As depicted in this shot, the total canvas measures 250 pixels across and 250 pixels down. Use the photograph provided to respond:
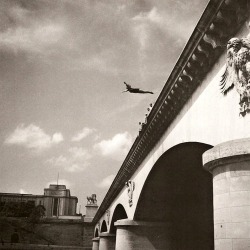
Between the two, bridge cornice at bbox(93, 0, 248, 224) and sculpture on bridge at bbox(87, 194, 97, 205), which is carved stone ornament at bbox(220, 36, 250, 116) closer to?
bridge cornice at bbox(93, 0, 248, 224)

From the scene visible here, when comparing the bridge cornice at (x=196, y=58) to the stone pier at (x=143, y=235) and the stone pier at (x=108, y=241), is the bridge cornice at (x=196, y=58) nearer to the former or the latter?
the stone pier at (x=143, y=235)

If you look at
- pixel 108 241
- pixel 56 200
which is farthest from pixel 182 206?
pixel 56 200

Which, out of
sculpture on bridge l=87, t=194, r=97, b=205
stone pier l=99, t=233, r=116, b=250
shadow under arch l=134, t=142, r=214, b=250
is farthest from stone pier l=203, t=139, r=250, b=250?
sculpture on bridge l=87, t=194, r=97, b=205

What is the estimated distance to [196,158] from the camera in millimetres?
15297

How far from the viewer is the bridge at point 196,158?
714 centimetres

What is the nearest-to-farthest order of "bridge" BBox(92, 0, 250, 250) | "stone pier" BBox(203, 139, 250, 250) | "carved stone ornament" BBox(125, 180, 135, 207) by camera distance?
"stone pier" BBox(203, 139, 250, 250) < "bridge" BBox(92, 0, 250, 250) < "carved stone ornament" BBox(125, 180, 135, 207)

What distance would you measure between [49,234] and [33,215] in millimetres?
3722

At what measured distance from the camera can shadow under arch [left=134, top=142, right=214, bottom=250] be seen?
56.9 feet

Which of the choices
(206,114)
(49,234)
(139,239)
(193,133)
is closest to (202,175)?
(139,239)

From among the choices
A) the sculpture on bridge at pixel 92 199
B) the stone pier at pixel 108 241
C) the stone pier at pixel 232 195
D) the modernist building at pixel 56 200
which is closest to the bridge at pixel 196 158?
the stone pier at pixel 232 195

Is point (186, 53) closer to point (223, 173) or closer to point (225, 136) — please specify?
point (225, 136)

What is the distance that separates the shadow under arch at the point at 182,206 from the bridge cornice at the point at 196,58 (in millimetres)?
2469

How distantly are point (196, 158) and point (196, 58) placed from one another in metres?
6.62

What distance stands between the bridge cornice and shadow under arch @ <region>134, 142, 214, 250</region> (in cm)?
247
